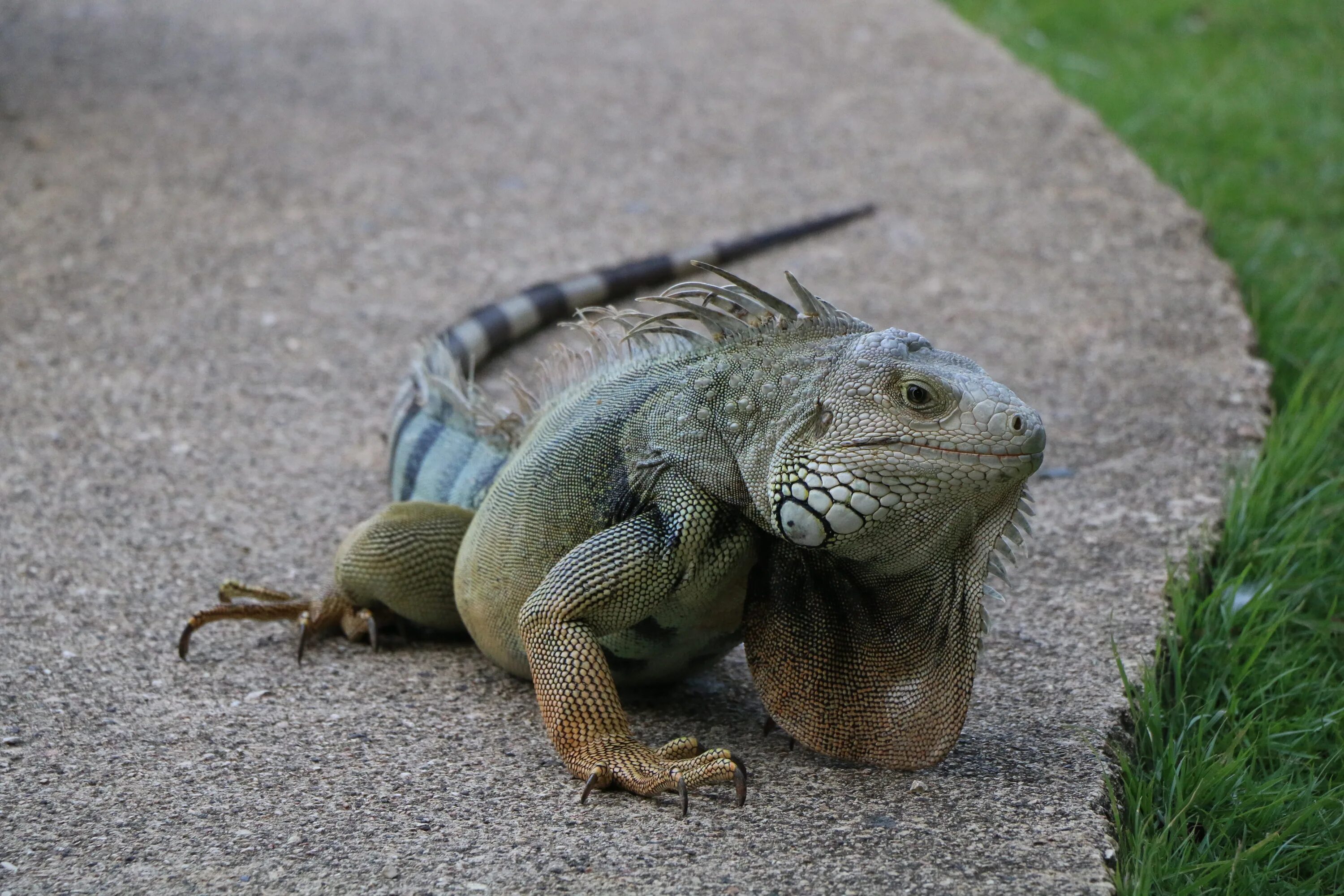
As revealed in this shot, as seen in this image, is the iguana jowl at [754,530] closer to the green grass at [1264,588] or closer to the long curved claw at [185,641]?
the long curved claw at [185,641]

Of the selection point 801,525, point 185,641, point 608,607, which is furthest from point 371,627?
point 801,525

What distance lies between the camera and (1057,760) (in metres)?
3.62

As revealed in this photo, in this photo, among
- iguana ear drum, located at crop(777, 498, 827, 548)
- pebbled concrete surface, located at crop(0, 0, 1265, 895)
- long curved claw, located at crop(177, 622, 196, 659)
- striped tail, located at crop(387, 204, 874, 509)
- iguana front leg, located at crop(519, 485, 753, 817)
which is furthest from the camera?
striped tail, located at crop(387, 204, 874, 509)

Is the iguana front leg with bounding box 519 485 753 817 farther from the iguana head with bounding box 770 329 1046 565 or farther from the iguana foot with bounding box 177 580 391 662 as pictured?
the iguana foot with bounding box 177 580 391 662

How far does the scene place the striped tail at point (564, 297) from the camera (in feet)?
20.8

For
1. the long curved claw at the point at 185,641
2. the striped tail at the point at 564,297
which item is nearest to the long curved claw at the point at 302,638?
the long curved claw at the point at 185,641

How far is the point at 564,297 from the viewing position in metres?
6.85

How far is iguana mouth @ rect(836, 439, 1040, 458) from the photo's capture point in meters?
3.05

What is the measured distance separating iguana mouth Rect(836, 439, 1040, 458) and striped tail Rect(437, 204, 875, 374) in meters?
2.77

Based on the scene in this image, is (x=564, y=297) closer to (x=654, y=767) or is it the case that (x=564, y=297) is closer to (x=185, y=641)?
(x=185, y=641)

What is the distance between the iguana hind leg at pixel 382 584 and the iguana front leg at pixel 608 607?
2.75 feet

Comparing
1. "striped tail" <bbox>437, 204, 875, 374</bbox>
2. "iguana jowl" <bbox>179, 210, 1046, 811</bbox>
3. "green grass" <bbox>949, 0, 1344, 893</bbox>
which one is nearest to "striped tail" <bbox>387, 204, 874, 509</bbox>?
"striped tail" <bbox>437, 204, 875, 374</bbox>

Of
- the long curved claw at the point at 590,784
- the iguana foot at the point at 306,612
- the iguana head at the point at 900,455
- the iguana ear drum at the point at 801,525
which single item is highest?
the iguana head at the point at 900,455

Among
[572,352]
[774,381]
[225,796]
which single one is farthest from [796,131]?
[225,796]
